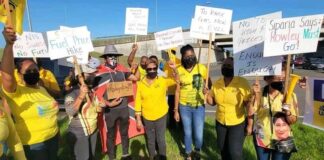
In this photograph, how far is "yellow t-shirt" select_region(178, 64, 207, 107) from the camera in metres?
6.62

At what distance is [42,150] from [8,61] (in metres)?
1.44

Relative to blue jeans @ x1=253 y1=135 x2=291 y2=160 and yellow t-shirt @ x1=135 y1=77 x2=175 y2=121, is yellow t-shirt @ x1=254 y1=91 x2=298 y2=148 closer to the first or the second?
blue jeans @ x1=253 y1=135 x2=291 y2=160

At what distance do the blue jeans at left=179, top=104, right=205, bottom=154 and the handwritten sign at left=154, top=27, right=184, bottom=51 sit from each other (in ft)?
5.62

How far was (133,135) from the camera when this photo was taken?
8289mm

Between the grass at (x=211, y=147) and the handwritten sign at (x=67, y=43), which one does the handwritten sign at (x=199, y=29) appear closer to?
the handwritten sign at (x=67, y=43)

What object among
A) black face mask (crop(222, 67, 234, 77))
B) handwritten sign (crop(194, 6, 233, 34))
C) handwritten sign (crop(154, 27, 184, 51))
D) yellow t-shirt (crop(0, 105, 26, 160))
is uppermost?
handwritten sign (crop(194, 6, 233, 34))

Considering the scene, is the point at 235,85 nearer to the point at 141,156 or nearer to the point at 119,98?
the point at 119,98

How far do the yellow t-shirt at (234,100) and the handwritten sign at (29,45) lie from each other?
3.37 m

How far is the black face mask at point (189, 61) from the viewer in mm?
6570

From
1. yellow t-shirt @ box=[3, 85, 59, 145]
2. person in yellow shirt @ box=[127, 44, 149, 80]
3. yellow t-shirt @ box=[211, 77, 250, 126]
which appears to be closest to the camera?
yellow t-shirt @ box=[3, 85, 59, 145]

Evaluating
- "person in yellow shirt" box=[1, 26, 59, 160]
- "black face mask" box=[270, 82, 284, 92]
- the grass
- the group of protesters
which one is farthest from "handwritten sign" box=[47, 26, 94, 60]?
"black face mask" box=[270, 82, 284, 92]

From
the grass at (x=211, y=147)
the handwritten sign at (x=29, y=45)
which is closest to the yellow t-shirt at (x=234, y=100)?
the grass at (x=211, y=147)

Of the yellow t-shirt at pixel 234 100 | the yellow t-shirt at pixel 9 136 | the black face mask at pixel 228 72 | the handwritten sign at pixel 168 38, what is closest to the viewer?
the yellow t-shirt at pixel 9 136

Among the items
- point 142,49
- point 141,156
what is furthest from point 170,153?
point 142,49
